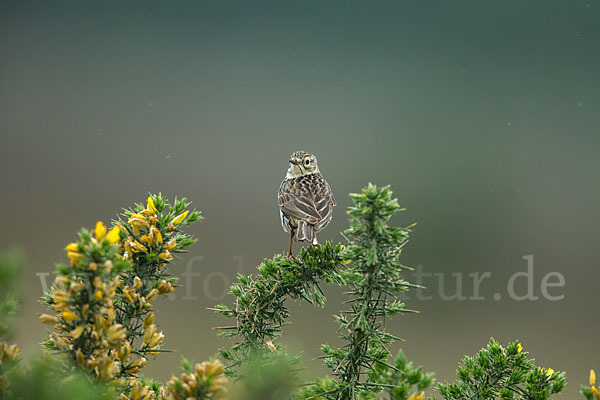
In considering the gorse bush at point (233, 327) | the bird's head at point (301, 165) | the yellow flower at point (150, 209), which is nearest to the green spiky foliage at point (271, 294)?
the gorse bush at point (233, 327)

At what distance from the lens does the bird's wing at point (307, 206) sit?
413 cm

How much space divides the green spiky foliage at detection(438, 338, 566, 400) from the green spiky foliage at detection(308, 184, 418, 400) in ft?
1.23

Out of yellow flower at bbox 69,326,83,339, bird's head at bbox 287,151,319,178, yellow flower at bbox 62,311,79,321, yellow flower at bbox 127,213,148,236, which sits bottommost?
yellow flower at bbox 69,326,83,339

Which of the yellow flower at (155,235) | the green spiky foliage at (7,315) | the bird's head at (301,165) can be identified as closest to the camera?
the green spiky foliage at (7,315)

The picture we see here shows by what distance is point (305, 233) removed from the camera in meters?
3.82

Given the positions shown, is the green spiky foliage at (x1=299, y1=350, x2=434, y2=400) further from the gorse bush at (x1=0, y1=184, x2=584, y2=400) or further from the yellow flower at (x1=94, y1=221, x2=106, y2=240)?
the yellow flower at (x1=94, y1=221, x2=106, y2=240)

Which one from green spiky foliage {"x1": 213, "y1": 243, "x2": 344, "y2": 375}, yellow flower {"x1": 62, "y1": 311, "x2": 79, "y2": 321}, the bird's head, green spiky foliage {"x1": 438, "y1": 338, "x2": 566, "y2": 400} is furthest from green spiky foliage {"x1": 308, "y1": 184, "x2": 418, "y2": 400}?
the bird's head

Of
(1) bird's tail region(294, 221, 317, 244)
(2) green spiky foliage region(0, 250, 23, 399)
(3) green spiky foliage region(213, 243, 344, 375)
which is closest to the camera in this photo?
(2) green spiky foliage region(0, 250, 23, 399)

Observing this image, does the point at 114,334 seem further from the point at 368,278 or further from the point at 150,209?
the point at 368,278

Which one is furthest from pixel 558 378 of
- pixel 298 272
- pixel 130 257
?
pixel 130 257

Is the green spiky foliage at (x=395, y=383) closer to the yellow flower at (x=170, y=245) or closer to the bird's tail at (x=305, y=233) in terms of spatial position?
the yellow flower at (x=170, y=245)

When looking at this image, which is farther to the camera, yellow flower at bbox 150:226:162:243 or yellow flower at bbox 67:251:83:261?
yellow flower at bbox 150:226:162:243

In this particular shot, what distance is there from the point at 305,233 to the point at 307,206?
50 centimetres

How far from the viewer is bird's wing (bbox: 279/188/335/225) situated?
4129 mm
